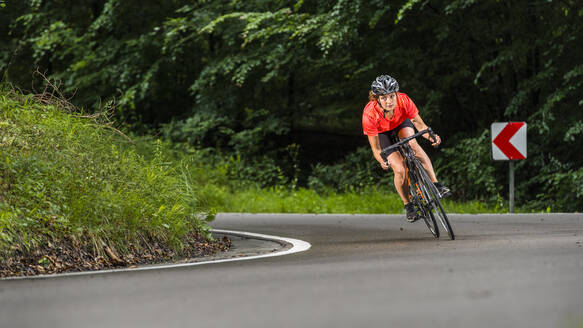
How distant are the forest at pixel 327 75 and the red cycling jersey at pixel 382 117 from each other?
7056 mm

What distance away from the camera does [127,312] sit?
5863mm

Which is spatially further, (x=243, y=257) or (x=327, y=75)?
(x=327, y=75)

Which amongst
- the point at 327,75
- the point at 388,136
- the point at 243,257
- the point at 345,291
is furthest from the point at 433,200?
the point at 327,75

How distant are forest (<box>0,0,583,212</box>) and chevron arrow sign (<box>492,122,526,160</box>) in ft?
2.67

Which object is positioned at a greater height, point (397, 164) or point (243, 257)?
point (397, 164)

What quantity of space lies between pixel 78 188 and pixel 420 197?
13.8 feet

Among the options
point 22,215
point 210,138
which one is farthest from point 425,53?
point 22,215

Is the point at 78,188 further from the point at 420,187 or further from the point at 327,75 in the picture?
the point at 327,75

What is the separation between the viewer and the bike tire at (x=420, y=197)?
1104 centimetres

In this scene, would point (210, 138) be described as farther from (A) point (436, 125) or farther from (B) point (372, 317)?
(B) point (372, 317)

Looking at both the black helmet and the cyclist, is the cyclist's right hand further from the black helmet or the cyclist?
the black helmet

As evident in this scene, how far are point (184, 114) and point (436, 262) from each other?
64.1ft

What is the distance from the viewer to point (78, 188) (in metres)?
9.87

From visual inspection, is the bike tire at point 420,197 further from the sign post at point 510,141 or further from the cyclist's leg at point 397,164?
the sign post at point 510,141
